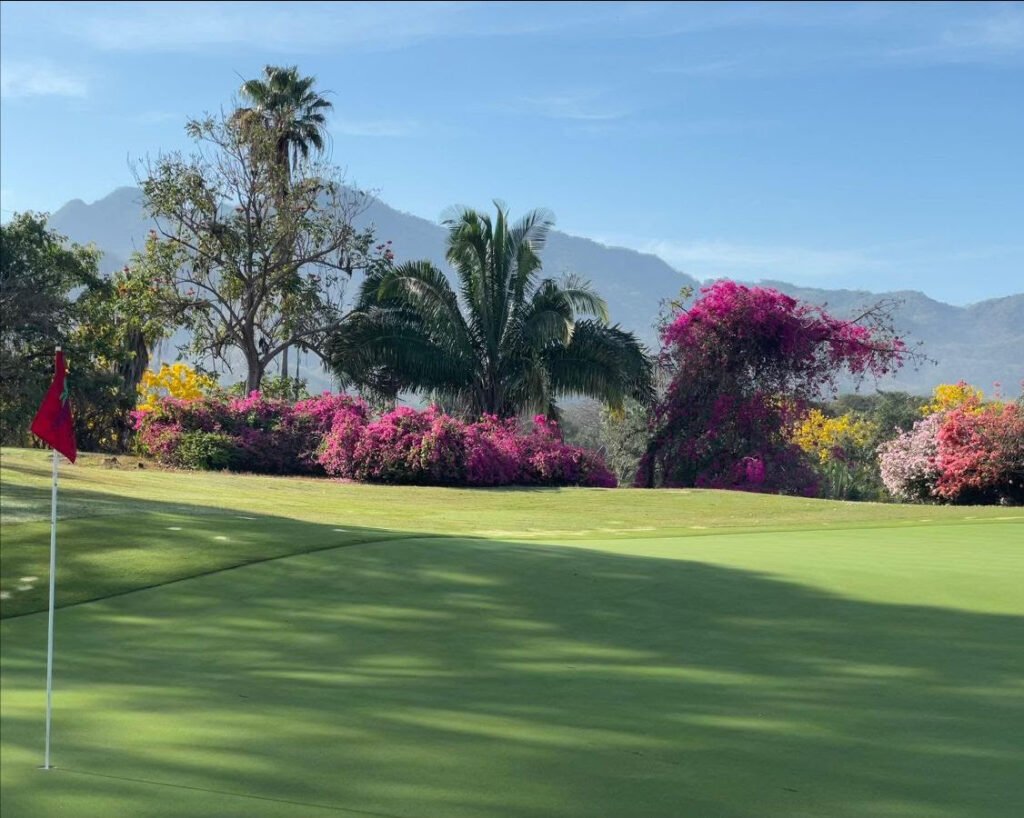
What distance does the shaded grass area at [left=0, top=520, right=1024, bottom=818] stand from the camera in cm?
517

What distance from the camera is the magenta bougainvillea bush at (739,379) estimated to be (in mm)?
31969

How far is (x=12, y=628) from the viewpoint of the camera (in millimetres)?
8727

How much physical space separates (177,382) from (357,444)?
1286cm

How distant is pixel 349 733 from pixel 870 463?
45799mm

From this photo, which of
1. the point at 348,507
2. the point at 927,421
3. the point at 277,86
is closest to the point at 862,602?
the point at 348,507

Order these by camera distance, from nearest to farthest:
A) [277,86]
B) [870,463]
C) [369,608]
→ [369,608] < [277,86] < [870,463]

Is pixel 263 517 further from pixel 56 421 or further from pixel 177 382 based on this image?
pixel 177 382

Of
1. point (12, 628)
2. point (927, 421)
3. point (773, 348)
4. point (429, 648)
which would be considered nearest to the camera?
point (429, 648)

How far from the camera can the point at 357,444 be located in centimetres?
2803

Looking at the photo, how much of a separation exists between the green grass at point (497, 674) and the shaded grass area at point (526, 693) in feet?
0.07

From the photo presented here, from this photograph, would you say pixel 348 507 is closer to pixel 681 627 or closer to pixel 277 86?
pixel 681 627

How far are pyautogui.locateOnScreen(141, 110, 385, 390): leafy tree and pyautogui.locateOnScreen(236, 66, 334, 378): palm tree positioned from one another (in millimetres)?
523

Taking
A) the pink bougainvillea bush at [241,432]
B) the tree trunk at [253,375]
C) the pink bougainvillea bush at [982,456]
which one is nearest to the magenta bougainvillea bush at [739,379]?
the pink bougainvillea bush at [982,456]

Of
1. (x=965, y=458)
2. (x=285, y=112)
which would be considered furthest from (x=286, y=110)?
(x=965, y=458)
